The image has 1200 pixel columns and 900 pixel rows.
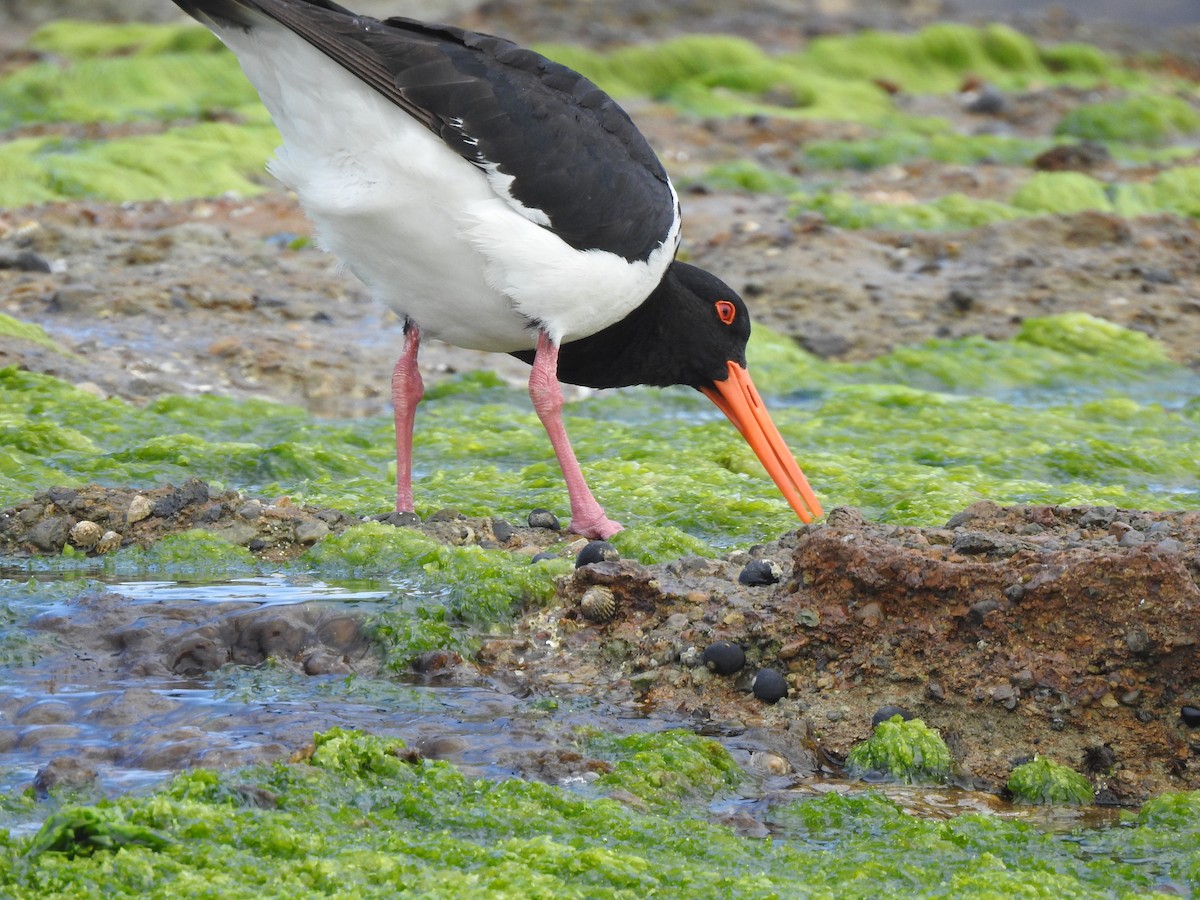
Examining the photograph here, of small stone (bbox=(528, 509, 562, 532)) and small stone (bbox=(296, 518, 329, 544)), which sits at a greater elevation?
small stone (bbox=(528, 509, 562, 532))

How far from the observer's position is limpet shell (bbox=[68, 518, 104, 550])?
533 cm

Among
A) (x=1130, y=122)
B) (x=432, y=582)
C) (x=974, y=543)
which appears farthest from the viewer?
(x=1130, y=122)

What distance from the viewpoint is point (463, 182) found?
5.29m

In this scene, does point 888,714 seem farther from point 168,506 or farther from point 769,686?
point 168,506

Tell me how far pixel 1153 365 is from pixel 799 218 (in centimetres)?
409

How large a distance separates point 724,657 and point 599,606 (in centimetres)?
48

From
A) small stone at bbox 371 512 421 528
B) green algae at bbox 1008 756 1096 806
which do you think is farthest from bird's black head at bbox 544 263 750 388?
green algae at bbox 1008 756 1096 806

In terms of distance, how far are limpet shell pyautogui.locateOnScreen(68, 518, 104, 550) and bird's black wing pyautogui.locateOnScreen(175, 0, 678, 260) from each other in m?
1.72

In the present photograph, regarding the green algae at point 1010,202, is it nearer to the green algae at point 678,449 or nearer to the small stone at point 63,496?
the green algae at point 678,449

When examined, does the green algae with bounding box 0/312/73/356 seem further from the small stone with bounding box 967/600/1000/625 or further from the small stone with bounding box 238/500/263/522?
the small stone with bounding box 967/600/1000/625

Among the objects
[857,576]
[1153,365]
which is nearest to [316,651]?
[857,576]

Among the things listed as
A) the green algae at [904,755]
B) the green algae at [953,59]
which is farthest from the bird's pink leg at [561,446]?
the green algae at [953,59]

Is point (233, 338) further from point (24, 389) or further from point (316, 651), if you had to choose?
point (316, 651)

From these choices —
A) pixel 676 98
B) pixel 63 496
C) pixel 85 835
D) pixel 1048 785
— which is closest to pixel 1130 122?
pixel 676 98
